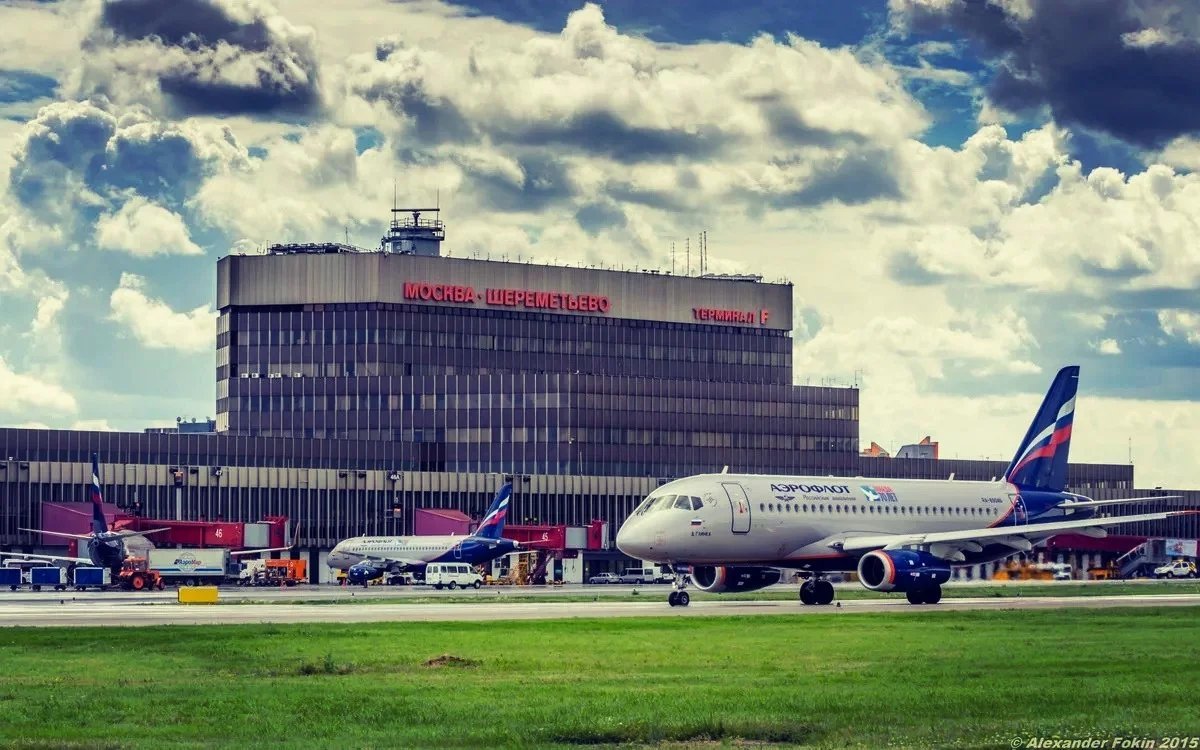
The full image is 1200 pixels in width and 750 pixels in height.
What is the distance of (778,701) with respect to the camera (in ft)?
107

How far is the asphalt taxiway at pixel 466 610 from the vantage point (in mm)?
66500

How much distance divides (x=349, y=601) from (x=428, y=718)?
63.5 m

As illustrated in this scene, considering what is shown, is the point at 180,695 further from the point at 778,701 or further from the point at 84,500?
the point at 84,500

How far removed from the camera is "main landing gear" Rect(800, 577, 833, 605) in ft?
261

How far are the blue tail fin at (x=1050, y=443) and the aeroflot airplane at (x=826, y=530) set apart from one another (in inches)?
111

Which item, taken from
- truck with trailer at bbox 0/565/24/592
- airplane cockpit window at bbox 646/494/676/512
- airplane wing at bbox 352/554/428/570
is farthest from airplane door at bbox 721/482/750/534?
airplane wing at bbox 352/554/428/570

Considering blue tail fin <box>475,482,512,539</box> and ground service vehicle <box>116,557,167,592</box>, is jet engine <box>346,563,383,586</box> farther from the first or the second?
ground service vehicle <box>116,557,167,592</box>

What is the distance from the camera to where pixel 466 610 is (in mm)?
75562

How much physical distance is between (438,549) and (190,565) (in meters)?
20.8

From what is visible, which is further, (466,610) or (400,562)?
(400,562)

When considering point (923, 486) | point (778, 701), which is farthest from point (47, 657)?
point (923, 486)

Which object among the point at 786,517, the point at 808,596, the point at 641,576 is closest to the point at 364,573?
the point at 641,576

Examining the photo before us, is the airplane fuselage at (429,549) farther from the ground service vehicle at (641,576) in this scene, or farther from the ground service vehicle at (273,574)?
the ground service vehicle at (641,576)

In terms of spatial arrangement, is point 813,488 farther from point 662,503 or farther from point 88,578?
point 88,578
